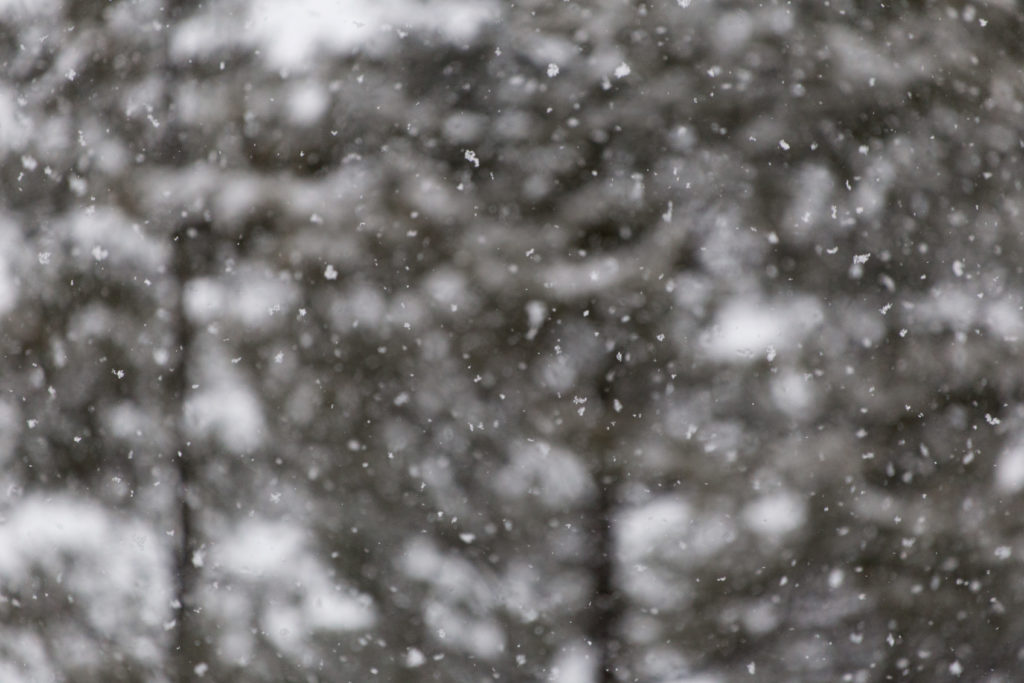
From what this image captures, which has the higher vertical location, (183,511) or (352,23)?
(352,23)

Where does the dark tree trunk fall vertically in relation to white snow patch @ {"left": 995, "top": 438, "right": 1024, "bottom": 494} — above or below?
below

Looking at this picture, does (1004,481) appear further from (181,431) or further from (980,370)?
(181,431)

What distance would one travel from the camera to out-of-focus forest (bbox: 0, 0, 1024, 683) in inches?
18.2

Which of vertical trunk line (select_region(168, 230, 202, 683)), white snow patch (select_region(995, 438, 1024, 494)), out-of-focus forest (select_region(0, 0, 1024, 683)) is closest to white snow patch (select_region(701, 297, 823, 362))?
out-of-focus forest (select_region(0, 0, 1024, 683))

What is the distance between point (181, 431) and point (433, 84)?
19cm

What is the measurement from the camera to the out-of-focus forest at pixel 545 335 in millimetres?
462

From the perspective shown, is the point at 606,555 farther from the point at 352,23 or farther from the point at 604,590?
the point at 352,23

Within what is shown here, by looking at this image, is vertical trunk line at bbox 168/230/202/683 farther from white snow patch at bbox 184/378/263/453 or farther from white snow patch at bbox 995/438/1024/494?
white snow patch at bbox 995/438/1024/494

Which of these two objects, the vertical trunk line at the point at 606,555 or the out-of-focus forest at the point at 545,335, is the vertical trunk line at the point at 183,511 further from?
the vertical trunk line at the point at 606,555

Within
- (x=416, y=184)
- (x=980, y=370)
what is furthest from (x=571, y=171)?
(x=980, y=370)

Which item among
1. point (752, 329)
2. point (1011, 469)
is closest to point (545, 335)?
point (752, 329)

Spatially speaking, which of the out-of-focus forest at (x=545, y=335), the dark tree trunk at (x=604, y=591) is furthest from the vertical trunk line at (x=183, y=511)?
the dark tree trunk at (x=604, y=591)

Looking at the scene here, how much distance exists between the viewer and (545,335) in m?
0.46

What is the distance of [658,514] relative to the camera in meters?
0.47
